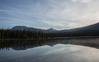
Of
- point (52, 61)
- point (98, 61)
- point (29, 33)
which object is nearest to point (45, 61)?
point (52, 61)

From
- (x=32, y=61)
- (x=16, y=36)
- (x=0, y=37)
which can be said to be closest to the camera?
(x=32, y=61)

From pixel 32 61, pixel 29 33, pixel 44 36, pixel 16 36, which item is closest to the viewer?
pixel 32 61

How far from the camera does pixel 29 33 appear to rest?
122m

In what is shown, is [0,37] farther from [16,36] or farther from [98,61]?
[98,61]

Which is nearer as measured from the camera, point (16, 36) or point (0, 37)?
point (0, 37)

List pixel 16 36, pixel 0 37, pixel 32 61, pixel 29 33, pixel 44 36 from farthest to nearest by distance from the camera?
pixel 44 36, pixel 29 33, pixel 16 36, pixel 0 37, pixel 32 61

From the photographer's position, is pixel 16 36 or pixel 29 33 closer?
pixel 16 36

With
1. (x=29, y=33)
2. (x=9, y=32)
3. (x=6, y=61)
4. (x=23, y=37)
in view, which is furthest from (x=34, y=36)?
(x=6, y=61)

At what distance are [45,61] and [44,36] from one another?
4877 inches

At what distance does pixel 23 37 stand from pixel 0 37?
20008 millimetres

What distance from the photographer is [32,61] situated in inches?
669

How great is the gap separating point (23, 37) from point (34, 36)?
48.6ft

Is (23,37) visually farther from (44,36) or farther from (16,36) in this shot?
(44,36)

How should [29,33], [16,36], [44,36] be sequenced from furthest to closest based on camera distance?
[44,36] < [29,33] < [16,36]
